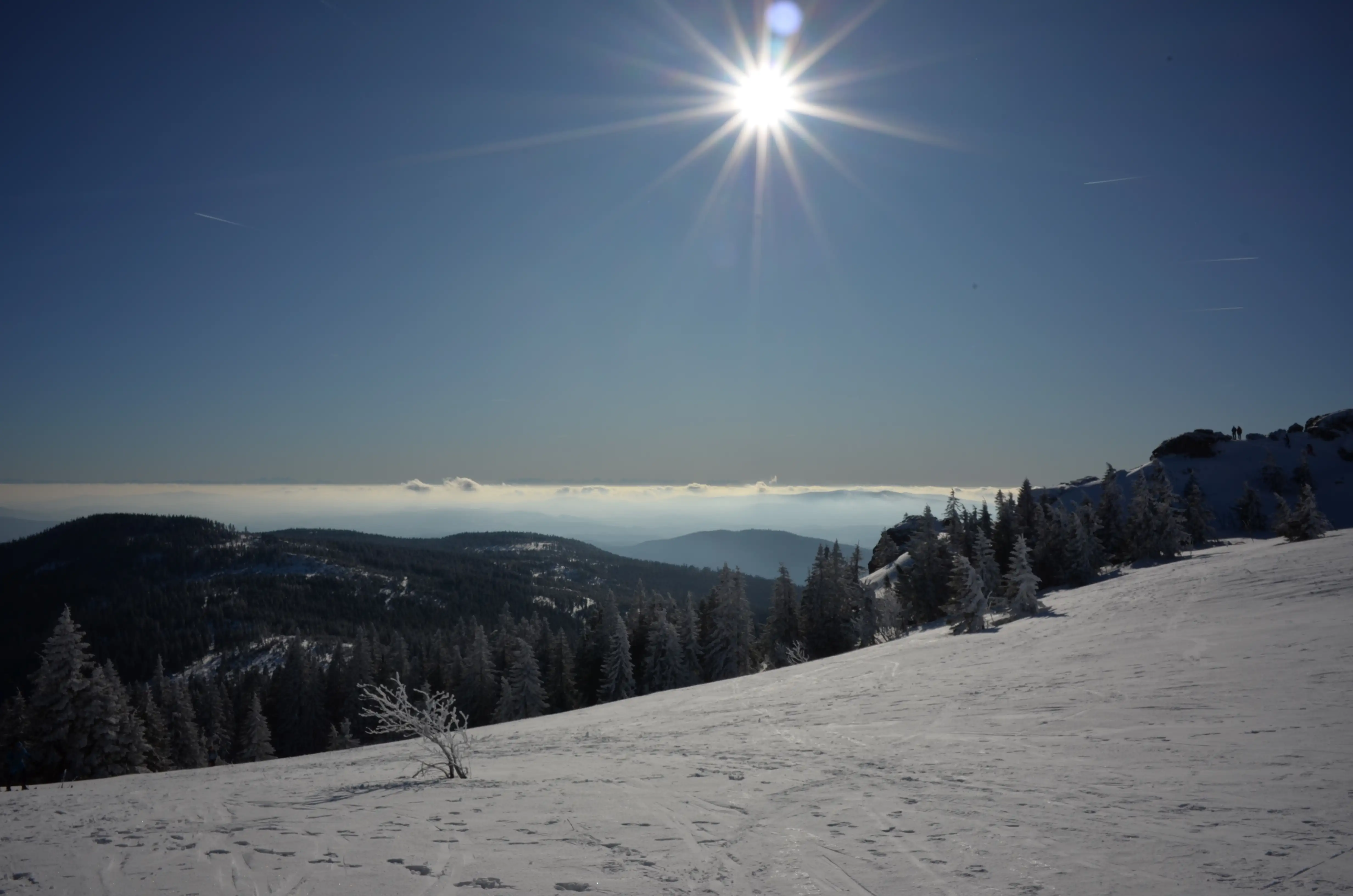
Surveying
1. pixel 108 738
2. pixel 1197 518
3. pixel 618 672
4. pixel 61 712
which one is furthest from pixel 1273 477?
pixel 61 712

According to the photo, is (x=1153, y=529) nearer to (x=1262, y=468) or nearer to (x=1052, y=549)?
(x=1052, y=549)

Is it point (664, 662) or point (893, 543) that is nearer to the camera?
point (664, 662)

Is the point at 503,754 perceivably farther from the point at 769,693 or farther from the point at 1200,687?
the point at 1200,687

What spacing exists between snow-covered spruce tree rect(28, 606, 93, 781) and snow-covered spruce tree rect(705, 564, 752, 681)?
43.1m

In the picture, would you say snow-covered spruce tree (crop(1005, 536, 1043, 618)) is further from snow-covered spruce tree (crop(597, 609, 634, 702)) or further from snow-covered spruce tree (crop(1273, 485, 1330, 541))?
snow-covered spruce tree (crop(597, 609, 634, 702))

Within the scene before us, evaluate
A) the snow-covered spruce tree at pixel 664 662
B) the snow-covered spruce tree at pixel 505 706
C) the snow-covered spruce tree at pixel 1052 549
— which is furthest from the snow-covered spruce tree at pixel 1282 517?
the snow-covered spruce tree at pixel 505 706

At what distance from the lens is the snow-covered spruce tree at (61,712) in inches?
1155

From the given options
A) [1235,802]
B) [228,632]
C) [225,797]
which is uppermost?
[1235,802]

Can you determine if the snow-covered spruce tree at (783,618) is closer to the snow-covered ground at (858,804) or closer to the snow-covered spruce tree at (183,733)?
the snow-covered ground at (858,804)

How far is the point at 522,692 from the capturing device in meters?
49.5

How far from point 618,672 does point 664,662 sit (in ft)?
15.0

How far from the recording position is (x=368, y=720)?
7481cm

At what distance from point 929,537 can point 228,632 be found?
197 metres

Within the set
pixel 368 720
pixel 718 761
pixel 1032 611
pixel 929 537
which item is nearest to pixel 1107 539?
pixel 929 537
